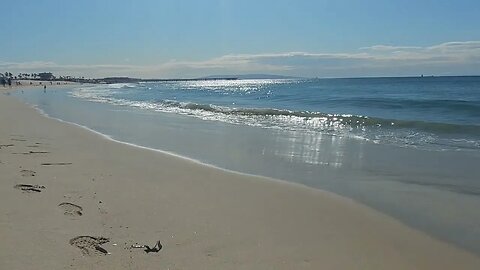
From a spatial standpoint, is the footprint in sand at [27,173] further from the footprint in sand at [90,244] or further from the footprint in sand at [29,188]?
the footprint in sand at [90,244]

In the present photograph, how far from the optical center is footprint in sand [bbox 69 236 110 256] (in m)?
4.17

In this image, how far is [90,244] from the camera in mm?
4371

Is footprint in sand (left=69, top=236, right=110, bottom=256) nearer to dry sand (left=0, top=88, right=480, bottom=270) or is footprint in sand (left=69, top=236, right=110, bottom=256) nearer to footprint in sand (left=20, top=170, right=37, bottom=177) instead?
dry sand (left=0, top=88, right=480, bottom=270)

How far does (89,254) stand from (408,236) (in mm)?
3322

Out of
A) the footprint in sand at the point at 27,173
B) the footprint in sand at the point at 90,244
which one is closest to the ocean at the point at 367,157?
the footprint in sand at the point at 27,173

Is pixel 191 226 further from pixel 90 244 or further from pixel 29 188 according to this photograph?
pixel 29 188

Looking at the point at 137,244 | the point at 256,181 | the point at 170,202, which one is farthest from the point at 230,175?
the point at 137,244

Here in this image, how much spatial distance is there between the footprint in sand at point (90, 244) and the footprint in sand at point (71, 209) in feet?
2.89

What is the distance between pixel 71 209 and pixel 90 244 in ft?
4.15

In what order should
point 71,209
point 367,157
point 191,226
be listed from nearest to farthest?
point 191,226
point 71,209
point 367,157

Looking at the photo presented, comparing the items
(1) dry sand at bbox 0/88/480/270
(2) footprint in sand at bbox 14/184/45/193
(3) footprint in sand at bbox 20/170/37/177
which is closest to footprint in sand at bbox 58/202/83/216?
(1) dry sand at bbox 0/88/480/270

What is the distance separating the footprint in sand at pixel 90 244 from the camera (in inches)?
164

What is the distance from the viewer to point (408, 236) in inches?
200

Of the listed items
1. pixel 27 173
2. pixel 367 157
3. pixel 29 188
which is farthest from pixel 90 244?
pixel 367 157
